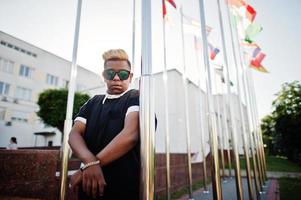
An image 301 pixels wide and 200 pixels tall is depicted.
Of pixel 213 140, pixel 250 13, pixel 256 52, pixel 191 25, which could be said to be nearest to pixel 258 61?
pixel 256 52

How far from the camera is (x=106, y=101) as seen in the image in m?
1.89

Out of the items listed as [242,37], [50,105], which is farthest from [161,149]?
[242,37]

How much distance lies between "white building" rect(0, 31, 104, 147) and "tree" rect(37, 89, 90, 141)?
406 inches

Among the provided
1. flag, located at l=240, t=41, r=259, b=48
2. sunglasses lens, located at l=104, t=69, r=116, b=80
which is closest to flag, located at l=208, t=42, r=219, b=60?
flag, located at l=240, t=41, r=259, b=48

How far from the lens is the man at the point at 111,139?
137 centimetres

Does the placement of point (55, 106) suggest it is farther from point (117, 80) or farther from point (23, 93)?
point (117, 80)

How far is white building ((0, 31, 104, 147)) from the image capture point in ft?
79.8

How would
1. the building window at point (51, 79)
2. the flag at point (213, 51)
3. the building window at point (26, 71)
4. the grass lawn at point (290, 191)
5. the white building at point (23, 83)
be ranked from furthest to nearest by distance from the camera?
the building window at point (51, 79), the building window at point (26, 71), the white building at point (23, 83), the flag at point (213, 51), the grass lawn at point (290, 191)

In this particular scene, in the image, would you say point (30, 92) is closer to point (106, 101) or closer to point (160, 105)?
point (160, 105)

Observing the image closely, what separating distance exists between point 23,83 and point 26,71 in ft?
5.76

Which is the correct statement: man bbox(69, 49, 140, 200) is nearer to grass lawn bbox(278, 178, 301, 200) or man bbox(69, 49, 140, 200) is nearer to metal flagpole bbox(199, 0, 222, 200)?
metal flagpole bbox(199, 0, 222, 200)

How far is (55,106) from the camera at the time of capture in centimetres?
1650

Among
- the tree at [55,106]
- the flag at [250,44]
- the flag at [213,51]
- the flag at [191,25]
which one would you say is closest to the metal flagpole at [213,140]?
the flag at [191,25]

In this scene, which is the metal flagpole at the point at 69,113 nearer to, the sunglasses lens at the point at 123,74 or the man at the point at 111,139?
the man at the point at 111,139
